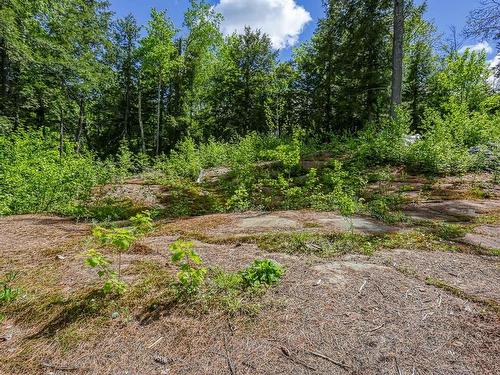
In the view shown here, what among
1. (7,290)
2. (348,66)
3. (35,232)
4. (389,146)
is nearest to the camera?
(7,290)

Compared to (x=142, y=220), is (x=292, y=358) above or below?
below

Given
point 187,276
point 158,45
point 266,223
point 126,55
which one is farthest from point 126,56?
point 187,276

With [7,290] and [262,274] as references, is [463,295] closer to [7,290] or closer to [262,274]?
[262,274]

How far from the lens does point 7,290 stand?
91.2 inches

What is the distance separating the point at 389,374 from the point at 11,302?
263 cm

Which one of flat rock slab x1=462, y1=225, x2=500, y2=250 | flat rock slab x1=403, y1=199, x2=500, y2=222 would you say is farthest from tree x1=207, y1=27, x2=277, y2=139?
flat rock slab x1=462, y1=225, x2=500, y2=250

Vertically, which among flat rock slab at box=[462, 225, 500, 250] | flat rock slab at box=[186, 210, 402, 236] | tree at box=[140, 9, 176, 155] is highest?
tree at box=[140, 9, 176, 155]

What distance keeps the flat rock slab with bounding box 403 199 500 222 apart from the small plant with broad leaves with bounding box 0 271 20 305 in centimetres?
493

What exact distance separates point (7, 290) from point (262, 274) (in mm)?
1994

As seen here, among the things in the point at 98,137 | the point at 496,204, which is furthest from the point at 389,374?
the point at 98,137

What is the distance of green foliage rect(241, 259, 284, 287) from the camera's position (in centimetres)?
236

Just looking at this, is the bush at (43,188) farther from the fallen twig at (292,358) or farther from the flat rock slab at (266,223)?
the fallen twig at (292,358)

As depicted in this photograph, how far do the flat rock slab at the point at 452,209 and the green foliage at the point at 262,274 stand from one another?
313 cm

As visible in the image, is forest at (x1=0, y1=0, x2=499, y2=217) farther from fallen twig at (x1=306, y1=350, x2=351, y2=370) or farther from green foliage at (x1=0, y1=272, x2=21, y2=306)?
fallen twig at (x1=306, y1=350, x2=351, y2=370)
